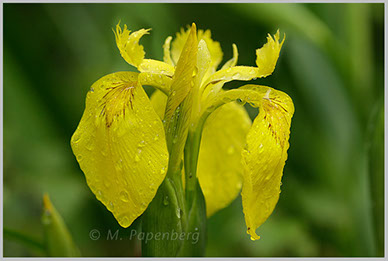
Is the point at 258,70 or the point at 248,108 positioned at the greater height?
the point at 258,70

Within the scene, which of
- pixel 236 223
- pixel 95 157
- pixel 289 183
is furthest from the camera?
pixel 289 183

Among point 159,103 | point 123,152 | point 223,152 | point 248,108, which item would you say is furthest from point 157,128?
point 248,108

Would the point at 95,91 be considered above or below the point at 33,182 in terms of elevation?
above

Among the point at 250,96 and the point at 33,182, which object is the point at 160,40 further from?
the point at 250,96

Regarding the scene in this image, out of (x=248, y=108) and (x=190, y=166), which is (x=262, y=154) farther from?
(x=248, y=108)

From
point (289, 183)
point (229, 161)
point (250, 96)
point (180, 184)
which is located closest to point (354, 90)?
point (289, 183)

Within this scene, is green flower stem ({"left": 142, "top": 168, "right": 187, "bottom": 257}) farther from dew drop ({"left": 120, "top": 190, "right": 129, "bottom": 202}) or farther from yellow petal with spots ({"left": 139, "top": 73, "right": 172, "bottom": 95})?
yellow petal with spots ({"left": 139, "top": 73, "right": 172, "bottom": 95})

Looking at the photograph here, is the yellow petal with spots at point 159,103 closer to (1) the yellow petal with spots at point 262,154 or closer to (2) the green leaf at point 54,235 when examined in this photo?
(1) the yellow petal with spots at point 262,154
